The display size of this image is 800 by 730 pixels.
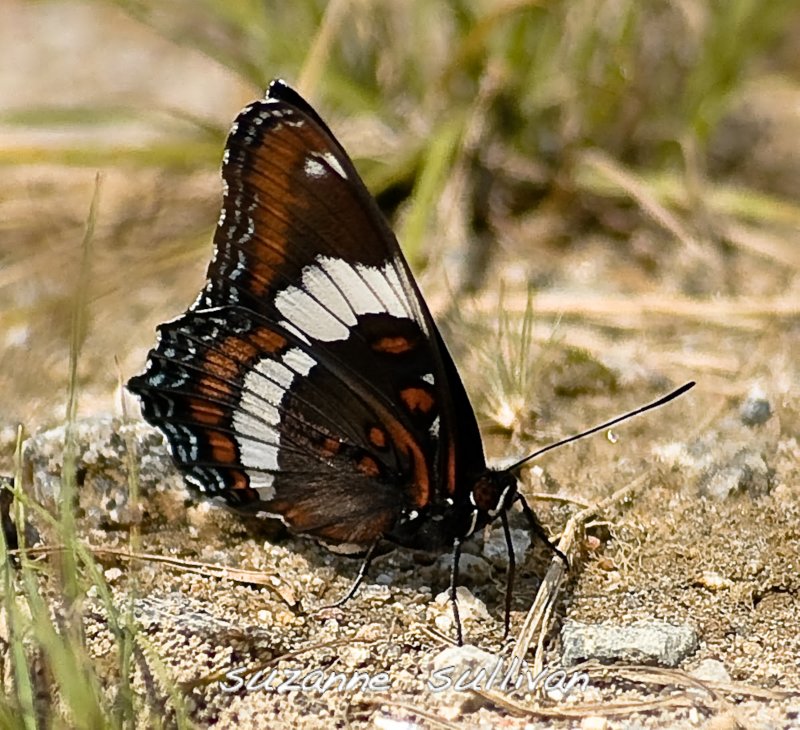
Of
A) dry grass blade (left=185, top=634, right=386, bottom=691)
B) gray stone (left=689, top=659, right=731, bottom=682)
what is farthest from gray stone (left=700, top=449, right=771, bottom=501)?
dry grass blade (left=185, top=634, right=386, bottom=691)

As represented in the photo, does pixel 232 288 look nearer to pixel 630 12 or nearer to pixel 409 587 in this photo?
pixel 409 587

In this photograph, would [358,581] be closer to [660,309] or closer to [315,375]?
[315,375]

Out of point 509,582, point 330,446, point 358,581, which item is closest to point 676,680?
point 509,582

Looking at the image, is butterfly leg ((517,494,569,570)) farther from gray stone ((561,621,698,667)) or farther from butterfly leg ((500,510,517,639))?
gray stone ((561,621,698,667))

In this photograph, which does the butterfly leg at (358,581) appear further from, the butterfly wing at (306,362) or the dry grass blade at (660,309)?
the dry grass blade at (660,309)

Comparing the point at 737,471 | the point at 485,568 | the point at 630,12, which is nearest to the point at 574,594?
the point at 485,568

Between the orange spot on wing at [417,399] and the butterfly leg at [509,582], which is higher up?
the orange spot on wing at [417,399]

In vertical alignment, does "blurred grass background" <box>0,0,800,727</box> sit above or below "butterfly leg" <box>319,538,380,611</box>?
above

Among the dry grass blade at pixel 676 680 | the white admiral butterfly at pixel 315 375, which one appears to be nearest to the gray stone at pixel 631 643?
the dry grass blade at pixel 676 680
